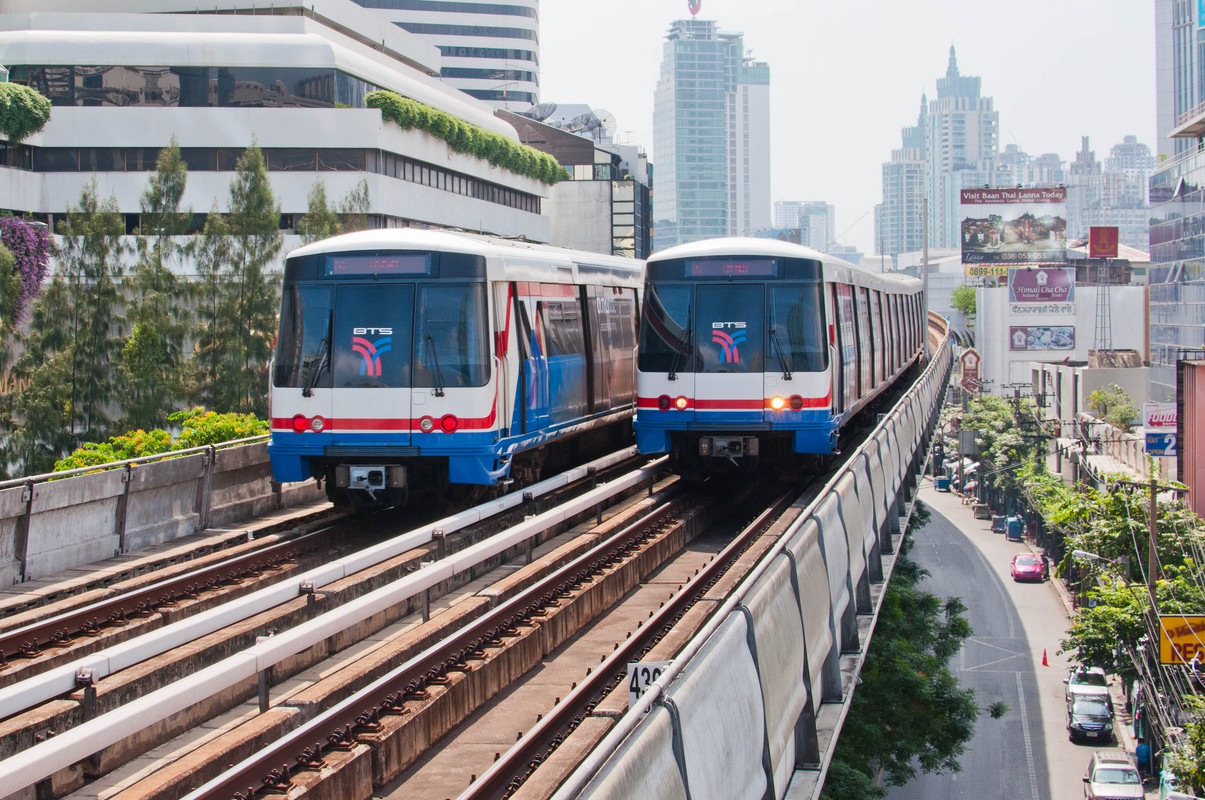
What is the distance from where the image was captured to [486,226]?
57781mm

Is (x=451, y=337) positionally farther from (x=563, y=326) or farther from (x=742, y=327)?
(x=742, y=327)

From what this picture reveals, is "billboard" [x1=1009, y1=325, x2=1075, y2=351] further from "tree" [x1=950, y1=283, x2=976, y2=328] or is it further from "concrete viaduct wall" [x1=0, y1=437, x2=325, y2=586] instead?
"concrete viaduct wall" [x1=0, y1=437, x2=325, y2=586]

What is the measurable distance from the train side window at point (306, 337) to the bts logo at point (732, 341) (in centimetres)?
489

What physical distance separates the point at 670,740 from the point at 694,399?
38.0ft

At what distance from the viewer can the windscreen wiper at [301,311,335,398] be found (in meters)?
14.1

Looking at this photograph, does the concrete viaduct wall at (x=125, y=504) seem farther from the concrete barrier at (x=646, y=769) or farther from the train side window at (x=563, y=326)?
the concrete barrier at (x=646, y=769)

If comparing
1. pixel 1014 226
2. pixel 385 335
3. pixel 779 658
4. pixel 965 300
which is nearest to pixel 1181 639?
pixel 385 335

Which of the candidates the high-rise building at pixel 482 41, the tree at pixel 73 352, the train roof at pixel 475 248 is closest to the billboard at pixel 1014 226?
the high-rise building at pixel 482 41

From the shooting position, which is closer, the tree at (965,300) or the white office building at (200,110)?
the white office building at (200,110)

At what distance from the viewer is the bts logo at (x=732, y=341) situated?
1625 centimetres

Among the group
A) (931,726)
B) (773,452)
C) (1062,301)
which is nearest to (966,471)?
(1062,301)

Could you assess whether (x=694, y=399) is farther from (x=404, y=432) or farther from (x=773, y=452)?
(x=404, y=432)

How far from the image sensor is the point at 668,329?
54.2ft

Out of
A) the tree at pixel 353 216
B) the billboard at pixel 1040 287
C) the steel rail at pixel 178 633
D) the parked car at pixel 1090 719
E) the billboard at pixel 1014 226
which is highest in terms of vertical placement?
the billboard at pixel 1014 226
